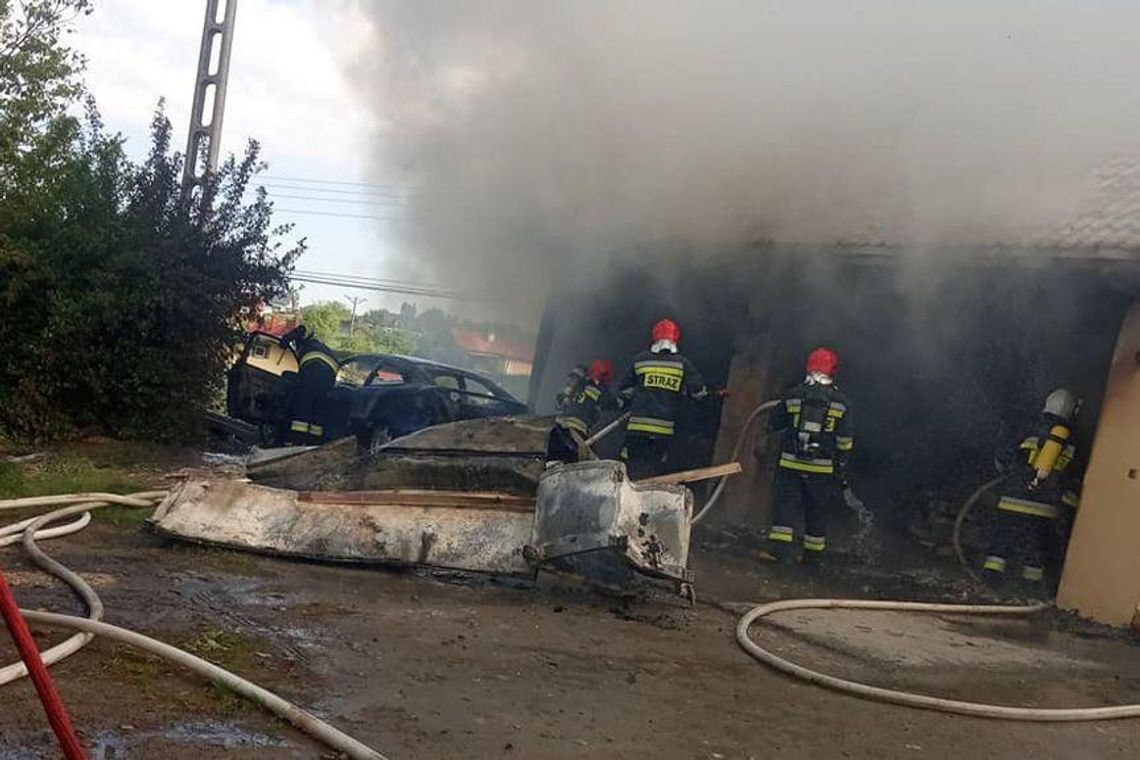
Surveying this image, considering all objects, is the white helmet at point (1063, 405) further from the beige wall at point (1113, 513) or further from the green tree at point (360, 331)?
the green tree at point (360, 331)

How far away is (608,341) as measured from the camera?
12406 mm

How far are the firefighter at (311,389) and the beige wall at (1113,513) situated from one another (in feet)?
21.6

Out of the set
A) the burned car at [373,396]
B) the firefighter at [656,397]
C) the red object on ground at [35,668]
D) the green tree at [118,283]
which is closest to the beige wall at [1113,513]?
the firefighter at [656,397]

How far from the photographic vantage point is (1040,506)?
23.8 feet

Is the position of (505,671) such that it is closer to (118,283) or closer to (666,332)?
(666,332)

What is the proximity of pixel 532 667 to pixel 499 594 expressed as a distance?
1241 mm

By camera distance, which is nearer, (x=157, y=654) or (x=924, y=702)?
(x=157, y=654)

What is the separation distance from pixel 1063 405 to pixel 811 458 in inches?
68.6

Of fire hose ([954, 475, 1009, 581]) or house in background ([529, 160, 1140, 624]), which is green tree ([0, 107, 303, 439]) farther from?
fire hose ([954, 475, 1009, 581])

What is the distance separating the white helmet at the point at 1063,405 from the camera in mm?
7125

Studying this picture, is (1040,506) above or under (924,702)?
above

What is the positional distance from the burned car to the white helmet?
5512mm

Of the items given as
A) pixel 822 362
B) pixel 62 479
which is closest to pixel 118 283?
pixel 62 479

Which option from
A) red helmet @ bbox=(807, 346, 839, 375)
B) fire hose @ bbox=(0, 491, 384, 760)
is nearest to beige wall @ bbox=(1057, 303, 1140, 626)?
red helmet @ bbox=(807, 346, 839, 375)
